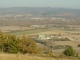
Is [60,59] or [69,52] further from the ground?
[60,59]

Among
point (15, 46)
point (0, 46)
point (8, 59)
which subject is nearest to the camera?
point (8, 59)

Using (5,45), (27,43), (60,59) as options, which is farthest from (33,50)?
(60,59)

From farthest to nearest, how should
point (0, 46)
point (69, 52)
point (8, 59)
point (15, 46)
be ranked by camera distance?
point (69, 52), point (0, 46), point (15, 46), point (8, 59)

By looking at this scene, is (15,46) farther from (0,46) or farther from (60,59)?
(60,59)

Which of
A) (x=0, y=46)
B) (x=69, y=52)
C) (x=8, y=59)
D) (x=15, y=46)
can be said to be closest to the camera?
(x=8, y=59)

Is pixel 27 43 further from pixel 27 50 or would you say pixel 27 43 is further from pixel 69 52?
pixel 69 52

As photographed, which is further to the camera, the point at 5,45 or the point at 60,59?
the point at 5,45

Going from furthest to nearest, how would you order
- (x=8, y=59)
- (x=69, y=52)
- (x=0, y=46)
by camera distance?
(x=69, y=52) → (x=0, y=46) → (x=8, y=59)

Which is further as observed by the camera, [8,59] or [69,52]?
[69,52]

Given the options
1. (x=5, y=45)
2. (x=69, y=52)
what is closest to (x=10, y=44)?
(x=5, y=45)
